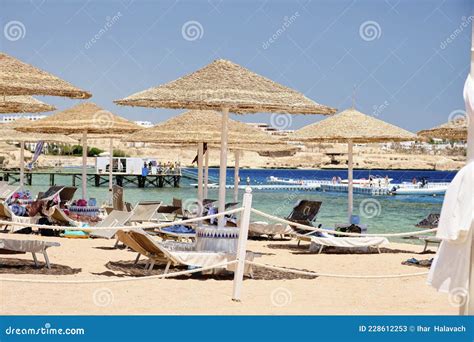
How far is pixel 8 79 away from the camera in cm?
876

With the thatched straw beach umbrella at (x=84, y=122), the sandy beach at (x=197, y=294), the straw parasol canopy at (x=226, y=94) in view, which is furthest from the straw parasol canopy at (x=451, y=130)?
the thatched straw beach umbrella at (x=84, y=122)

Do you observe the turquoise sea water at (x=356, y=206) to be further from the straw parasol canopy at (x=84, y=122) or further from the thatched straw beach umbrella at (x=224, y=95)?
the thatched straw beach umbrella at (x=224, y=95)

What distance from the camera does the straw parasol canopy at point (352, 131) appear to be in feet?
45.2

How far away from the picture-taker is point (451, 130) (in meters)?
11.8

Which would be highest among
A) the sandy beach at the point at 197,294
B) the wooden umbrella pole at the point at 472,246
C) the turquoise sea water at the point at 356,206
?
the wooden umbrella pole at the point at 472,246

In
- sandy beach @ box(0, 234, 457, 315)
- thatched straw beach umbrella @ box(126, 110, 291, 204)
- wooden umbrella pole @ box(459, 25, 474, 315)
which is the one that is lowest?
sandy beach @ box(0, 234, 457, 315)

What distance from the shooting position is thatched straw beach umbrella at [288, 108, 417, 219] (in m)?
13.8

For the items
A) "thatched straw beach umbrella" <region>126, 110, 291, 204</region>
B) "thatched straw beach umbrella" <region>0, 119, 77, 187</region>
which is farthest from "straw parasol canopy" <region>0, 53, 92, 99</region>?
"thatched straw beach umbrella" <region>0, 119, 77, 187</region>

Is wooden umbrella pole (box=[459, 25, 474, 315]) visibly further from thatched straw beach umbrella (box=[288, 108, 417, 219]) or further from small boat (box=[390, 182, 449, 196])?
small boat (box=[390, 182, 449, 196])

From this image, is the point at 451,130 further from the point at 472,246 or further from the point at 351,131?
the point at 472,246

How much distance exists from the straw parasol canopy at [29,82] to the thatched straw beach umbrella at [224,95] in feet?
1.98

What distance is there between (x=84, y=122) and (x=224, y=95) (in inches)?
265

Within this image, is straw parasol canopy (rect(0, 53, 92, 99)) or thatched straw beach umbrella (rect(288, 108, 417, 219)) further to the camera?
thatched straw beach umbrella (rect(288, 108, 417, 219))

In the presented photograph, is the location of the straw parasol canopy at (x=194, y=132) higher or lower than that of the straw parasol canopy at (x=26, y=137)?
higher
